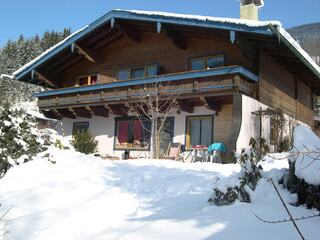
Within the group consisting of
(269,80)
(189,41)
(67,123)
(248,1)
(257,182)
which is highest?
(248,1)

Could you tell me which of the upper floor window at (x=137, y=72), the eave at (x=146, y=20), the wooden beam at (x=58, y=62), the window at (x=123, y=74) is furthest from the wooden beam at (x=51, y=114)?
the upper floor window at (x=137, y=72)

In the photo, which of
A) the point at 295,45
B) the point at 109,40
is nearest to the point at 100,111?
the point at 109,40

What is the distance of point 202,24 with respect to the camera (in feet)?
49.2

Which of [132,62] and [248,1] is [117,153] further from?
[248,1]

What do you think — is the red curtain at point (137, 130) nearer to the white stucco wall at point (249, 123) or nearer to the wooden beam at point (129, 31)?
the wooden beam at point (129, 31)

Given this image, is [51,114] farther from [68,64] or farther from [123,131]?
[123,131]

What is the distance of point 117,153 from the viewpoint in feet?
63.0

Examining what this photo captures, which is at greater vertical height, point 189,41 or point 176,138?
point 189,41

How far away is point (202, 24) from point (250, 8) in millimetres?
4751

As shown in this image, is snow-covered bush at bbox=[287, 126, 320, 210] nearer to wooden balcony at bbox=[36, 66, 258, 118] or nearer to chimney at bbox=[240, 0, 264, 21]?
wooden balcony at bbox=[36, 66, 258, 118]

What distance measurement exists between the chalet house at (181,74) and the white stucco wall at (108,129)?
0.15ft

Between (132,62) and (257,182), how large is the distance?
47.5ft

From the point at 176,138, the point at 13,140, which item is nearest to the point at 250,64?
the point at 176,138

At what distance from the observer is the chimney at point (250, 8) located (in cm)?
1866
